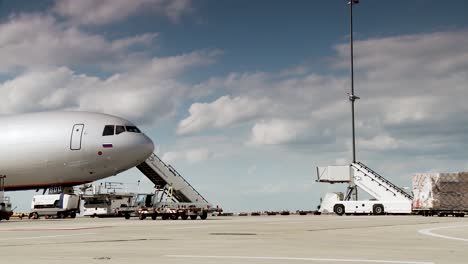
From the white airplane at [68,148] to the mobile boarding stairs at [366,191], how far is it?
2642 centimetres

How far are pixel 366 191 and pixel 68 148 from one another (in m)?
37.1

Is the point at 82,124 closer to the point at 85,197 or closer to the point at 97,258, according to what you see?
the point at 85,197

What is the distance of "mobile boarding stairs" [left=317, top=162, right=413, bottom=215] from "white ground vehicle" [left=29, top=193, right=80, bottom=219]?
91.7 feet

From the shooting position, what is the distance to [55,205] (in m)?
51.6

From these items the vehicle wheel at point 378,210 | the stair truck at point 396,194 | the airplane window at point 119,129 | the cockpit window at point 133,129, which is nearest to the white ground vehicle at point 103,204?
the cockpit window at point 133,129

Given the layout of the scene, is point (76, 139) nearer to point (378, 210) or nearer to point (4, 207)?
point (4, 207)

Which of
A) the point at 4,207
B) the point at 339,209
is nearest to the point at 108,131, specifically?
A: the point at 4,207

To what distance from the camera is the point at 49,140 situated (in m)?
44.0

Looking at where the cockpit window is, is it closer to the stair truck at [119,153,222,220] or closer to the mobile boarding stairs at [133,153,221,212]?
the stair truck at [119,153,222,220]

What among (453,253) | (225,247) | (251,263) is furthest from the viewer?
(225,247)

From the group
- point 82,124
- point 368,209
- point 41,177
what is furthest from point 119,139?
point 368,209

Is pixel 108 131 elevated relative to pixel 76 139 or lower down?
elevated

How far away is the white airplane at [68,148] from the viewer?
143 ft

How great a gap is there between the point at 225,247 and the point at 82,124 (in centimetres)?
3208
